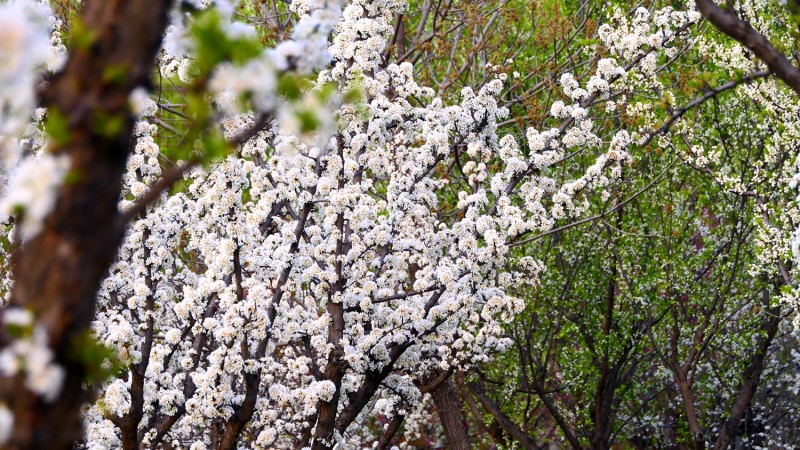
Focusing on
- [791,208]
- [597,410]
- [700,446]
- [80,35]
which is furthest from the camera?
[597,410]

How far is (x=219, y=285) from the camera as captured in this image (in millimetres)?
8773

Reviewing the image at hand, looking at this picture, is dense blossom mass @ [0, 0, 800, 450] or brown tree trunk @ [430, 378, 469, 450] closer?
dense blossom mass @ [0, 0, 800, 450]

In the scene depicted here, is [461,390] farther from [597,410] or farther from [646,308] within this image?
[646,308]

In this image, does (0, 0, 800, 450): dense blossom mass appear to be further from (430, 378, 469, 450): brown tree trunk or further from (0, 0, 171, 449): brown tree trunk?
(0, 0, 171, 449): brown tree trunk

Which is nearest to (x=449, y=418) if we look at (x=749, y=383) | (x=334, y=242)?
(x=334, y=242)

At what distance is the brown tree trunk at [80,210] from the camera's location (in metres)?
2.13

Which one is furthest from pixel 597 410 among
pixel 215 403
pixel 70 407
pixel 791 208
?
pixel 70 407

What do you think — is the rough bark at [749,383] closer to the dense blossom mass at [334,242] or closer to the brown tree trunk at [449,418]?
the dense blossom mass at [334,242]

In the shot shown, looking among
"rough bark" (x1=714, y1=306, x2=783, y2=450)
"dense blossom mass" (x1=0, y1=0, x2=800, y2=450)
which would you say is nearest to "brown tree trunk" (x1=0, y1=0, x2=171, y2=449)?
"dense blossom mass" (x1=0, y1=0, x2=800, y2=450)

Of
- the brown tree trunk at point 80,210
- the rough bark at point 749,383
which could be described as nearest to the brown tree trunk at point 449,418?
the rough bark at point 749,383

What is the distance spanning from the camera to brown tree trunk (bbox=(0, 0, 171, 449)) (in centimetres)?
213

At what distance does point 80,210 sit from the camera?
220cm

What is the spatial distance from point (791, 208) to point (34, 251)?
30.9 ft

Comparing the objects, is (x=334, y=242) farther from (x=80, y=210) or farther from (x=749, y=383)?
(x=80, y=210)
